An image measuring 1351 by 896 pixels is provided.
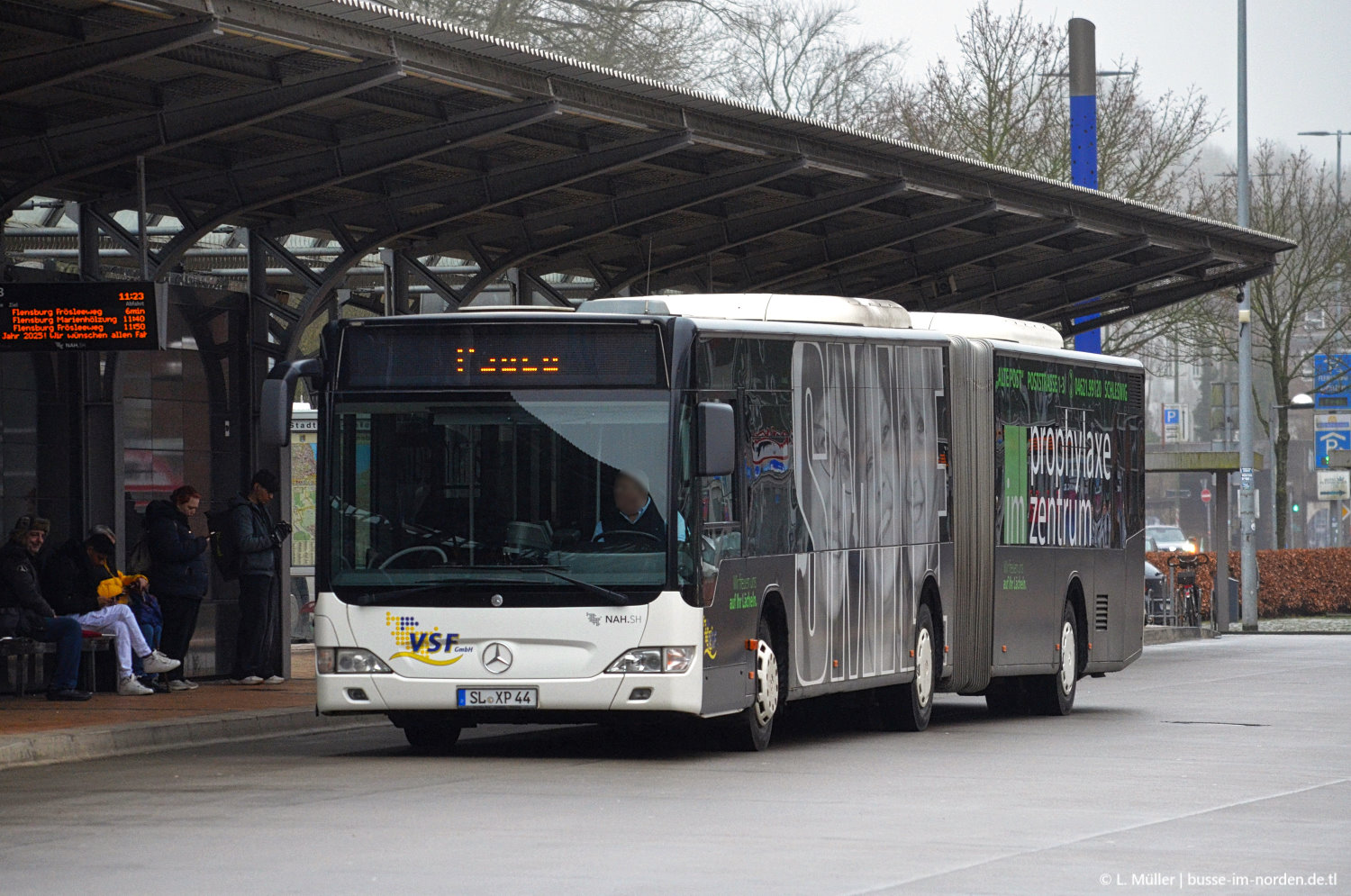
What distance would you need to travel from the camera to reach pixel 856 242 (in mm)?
26484

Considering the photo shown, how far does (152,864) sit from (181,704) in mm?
8863

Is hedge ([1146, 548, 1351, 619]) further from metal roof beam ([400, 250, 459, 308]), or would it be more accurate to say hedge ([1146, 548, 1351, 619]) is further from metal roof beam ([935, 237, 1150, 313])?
metal roof beam ([400, 250, 459, 308])

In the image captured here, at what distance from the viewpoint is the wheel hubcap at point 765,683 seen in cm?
1484

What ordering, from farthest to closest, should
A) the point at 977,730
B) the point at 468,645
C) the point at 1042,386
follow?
the point at 1042,386 → the point at 977,730 → the point at 468,645

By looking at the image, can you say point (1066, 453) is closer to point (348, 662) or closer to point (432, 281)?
point (432, 281)

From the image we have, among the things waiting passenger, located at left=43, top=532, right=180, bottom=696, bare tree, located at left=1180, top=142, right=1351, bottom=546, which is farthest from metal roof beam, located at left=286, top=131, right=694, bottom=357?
bare tree, located at left=1180, top=142, right=1351, bottom=546

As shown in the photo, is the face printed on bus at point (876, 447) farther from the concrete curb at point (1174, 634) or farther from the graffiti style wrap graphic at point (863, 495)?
the concrete curb at point (1174, 634)

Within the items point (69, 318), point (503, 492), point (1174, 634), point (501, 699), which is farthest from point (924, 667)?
point (1174, 634)

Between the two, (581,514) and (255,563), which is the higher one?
(581,514)

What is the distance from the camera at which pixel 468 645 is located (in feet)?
46.1

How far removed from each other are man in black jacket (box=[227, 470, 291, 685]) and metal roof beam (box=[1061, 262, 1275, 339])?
595 inches

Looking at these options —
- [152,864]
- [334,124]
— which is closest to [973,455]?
[334,124]

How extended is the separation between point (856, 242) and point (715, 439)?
12.8 metres

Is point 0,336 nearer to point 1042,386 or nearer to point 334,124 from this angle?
point 334,124
